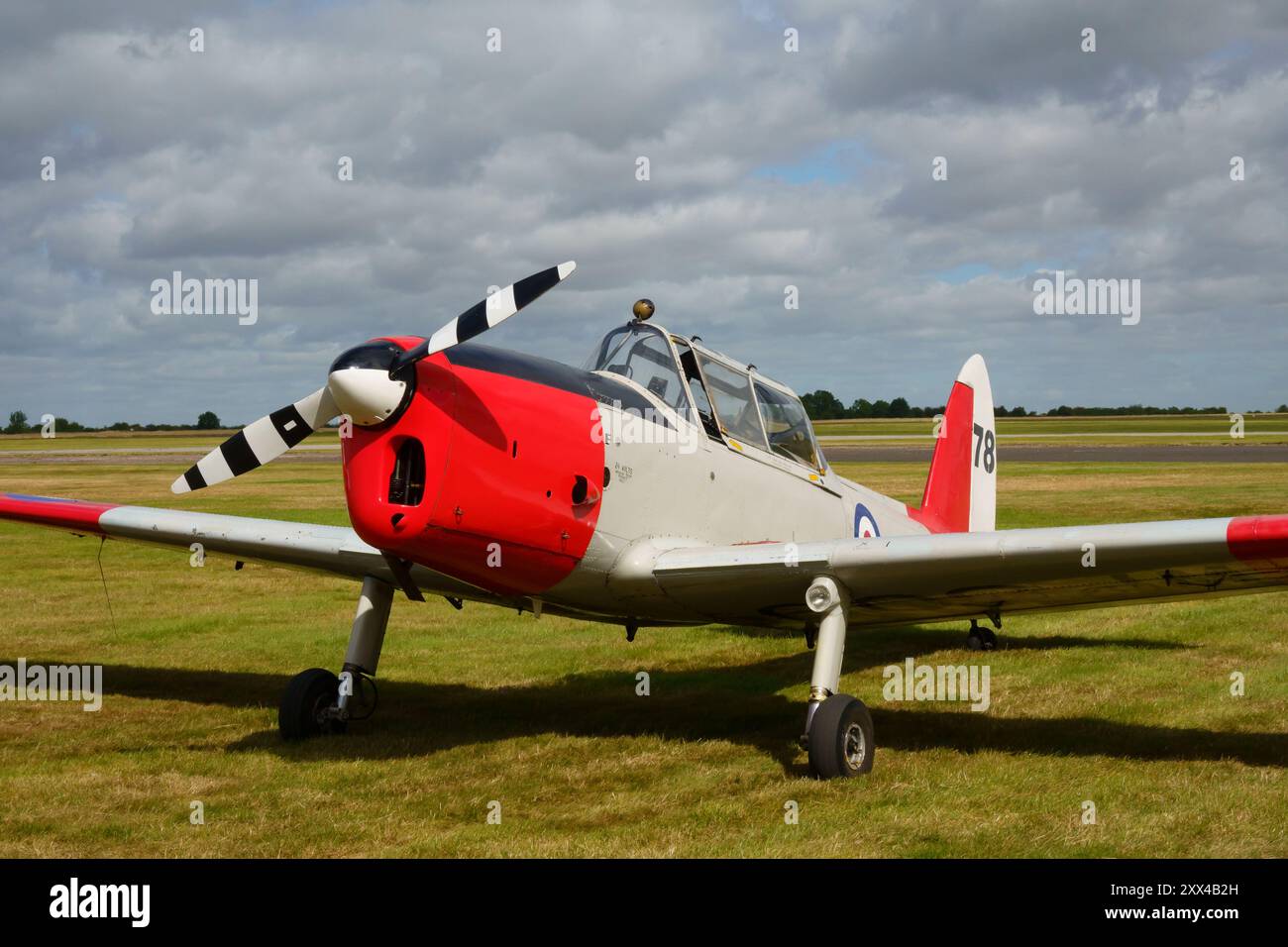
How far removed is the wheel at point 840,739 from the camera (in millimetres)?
6746

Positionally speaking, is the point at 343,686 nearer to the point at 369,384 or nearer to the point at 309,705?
the point at 309,705

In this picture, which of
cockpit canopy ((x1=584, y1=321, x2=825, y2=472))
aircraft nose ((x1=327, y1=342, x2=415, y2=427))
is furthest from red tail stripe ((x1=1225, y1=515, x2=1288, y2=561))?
aircraft nose ((x1=327, y1=342, x2=415, y2=427))

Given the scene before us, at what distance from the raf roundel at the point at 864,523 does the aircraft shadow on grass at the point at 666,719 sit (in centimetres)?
135

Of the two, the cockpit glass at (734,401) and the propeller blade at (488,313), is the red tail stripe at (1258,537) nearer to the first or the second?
the cockpit glass at (734,401)

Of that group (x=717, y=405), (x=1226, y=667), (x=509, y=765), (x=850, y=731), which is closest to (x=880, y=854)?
(x=850, y=731)

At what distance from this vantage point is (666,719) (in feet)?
28.1

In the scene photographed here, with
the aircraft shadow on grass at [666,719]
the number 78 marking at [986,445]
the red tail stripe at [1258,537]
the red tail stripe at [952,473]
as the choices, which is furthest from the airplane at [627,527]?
the number 78 marking at [986,445]

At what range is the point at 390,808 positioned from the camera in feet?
20.3

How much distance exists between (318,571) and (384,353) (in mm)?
3585

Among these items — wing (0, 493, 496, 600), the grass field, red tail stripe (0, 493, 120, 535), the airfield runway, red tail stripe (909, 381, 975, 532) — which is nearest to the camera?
the grass field

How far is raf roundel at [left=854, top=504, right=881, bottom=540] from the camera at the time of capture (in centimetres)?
965

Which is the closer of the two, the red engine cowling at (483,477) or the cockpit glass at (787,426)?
the red engine cowling at (483,477)

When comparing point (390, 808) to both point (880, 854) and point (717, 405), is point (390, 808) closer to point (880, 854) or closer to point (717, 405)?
point (880, 854)

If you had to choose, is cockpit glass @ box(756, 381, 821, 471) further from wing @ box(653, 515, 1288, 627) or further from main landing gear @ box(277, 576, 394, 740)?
main landing gear @ box(277, 576, 394, 740)
